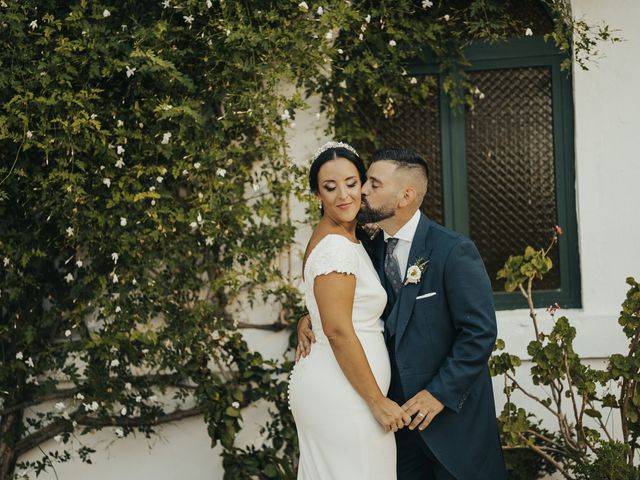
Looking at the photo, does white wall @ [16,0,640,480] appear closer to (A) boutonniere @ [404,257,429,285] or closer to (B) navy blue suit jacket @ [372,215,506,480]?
(B) navy blue suit jacket @ [372,215,506,480]

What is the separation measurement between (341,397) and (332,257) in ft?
1.84

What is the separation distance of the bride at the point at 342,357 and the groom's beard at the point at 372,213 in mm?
88

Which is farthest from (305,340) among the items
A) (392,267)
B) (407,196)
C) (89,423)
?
(89,423)

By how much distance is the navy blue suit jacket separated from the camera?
3.39 m

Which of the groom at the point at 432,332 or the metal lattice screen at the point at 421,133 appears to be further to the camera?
the metal lattice screen at the point at 421,133

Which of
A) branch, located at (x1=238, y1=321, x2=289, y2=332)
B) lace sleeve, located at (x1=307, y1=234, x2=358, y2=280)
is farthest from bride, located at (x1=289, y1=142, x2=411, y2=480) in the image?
branch, located at (x1=238, y1=321, x2=289, y2=332)

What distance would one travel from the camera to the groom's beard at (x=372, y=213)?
12.0 feet

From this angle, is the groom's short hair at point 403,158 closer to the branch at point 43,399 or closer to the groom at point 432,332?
the groom at point 432,332

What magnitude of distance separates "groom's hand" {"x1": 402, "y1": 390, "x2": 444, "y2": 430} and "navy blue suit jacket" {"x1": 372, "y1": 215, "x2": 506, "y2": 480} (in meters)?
0.03

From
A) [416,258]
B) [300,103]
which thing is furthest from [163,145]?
[416,258]

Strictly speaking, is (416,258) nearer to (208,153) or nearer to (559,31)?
(208,153)

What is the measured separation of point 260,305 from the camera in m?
5.24

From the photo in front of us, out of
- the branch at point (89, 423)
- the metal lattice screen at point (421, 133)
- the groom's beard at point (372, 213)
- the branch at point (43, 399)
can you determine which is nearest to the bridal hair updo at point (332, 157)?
the groom's beard at point (372, 213)

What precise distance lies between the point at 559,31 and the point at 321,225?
6.93 feet
